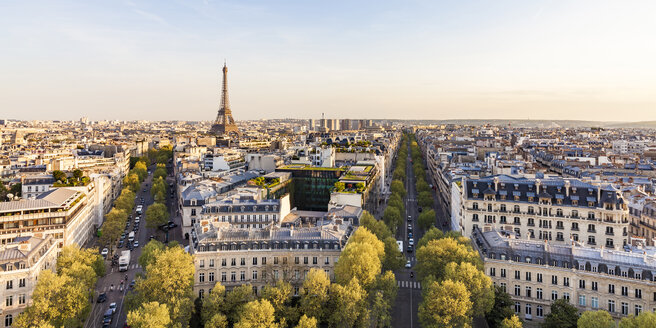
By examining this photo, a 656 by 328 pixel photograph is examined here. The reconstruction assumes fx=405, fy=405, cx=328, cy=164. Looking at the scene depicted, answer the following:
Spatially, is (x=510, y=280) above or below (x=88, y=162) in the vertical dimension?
below

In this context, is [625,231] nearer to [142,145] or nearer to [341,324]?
[341,324]

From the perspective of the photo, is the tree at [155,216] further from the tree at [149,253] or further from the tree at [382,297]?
the tree at [382,297]

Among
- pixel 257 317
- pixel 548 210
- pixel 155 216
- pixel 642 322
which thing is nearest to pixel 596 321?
pixel 642 322

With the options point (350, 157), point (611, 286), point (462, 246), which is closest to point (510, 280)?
point (462, 246)

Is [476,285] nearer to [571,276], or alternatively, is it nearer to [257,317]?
[571,276]

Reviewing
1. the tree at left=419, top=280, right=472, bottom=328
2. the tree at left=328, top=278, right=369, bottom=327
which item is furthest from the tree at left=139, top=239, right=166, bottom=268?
the tree at left=419, top=280, right=472, bottom=328

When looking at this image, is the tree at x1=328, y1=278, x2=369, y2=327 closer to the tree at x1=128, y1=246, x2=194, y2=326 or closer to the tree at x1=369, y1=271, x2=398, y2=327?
the tree at x1=369, y1=271, x2=398, y2=327
